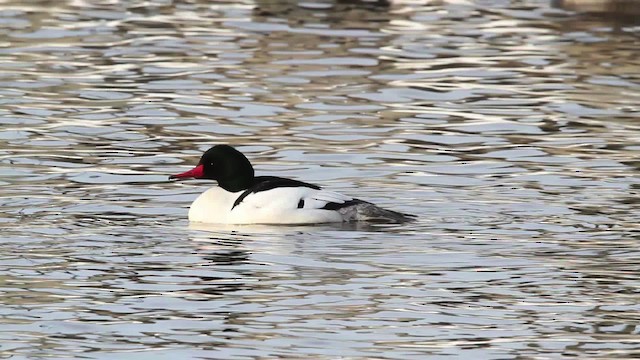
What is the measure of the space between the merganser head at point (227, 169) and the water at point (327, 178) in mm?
415

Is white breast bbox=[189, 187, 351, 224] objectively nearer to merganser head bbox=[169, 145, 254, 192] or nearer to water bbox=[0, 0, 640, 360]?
water bbox=[0, 0, 640, 360]

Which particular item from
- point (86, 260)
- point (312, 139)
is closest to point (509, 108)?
point (312, 139)

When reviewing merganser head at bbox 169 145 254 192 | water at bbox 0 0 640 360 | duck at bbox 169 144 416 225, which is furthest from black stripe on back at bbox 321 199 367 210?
merganser head at bbox 169 145 254 192

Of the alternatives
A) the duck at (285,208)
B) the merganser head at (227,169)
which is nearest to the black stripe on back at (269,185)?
the duck at (285,208)

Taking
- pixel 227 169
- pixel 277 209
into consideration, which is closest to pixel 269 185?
pixel 277 209

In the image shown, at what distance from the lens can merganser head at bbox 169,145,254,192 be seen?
49.0 ft

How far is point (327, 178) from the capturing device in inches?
665

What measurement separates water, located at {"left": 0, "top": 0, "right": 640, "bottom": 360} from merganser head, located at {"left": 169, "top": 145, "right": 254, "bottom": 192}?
415mm

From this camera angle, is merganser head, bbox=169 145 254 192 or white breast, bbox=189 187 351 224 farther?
merganser head, bbox=169 145 254 192

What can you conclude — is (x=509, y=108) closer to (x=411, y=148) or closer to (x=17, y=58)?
(x=411, y=148)

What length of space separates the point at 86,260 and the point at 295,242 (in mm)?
1736

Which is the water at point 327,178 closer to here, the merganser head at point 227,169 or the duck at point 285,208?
the duck at point 285,208

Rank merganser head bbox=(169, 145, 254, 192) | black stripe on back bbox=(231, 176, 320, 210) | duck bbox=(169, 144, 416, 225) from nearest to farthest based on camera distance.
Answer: duck bbox=(169, 144, 416, 225), black stripe on back bbox=(231, 176, 320, 210), merganser head bbox=(169, 145, 254, 192)

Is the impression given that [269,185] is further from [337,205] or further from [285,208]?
[337,205]
